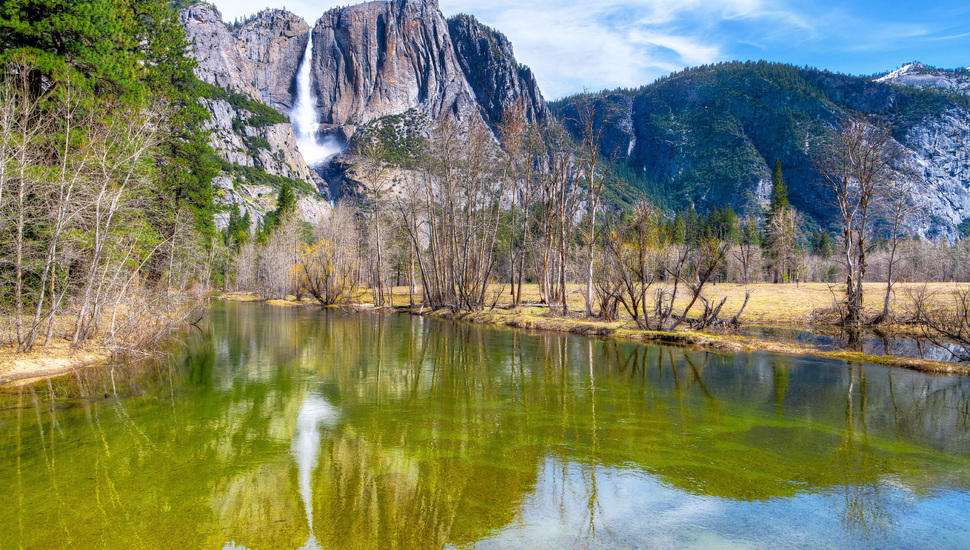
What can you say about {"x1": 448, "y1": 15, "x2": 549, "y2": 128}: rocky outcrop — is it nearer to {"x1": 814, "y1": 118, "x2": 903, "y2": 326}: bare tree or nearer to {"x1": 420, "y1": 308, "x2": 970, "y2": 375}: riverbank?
{"x1": 420, "y1": 308, "x2": 970, "y2": 375}: riverbank

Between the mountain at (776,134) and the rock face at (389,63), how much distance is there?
46.1m

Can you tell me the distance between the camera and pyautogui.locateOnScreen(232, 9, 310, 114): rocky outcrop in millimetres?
171375

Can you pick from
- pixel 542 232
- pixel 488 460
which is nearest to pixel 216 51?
pixel 542 232

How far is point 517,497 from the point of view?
6.31 metres

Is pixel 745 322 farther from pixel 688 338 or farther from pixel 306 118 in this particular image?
pixel 306 118

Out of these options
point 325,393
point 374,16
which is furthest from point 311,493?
point 374,16

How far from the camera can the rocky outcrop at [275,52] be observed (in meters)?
171

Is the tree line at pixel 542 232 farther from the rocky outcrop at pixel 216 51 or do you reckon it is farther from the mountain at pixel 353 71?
the rocky outcrop at pixel 216 51

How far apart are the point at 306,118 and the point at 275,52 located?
1066 inches

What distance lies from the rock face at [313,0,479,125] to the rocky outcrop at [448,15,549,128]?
260 inches

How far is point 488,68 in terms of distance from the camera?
559 ft

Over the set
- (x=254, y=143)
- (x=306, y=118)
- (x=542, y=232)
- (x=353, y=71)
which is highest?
(x=353, y=71)

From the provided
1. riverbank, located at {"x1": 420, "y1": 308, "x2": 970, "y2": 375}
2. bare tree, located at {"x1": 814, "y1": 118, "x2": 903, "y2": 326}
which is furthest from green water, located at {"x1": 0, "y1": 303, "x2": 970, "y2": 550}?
bare tree, located at {"x1": 814, "y1": 118, "x2": 903, "y2": 326}

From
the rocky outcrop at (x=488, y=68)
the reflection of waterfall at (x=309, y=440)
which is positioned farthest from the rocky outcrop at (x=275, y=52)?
the reflection of waterfall at (x=309, y=440)
